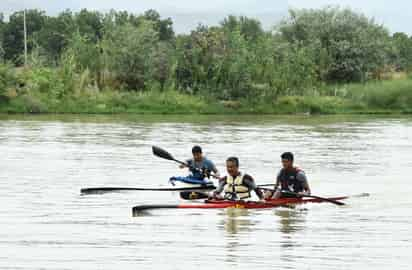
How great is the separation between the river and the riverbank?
52.1 ft

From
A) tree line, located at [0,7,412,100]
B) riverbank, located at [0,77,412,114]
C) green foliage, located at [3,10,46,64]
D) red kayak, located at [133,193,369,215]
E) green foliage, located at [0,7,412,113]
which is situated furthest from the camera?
green foliage, located at [3,10,46,64]

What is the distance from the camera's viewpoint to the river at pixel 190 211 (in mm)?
13477

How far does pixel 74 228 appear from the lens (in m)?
16.0

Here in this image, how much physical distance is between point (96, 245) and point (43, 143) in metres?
20.6

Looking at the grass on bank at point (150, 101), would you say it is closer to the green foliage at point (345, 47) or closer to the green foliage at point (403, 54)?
the green foliage at point (345, 47)

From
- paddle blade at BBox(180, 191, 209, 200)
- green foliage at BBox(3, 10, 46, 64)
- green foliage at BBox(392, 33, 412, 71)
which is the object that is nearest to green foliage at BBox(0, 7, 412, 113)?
green foliage at BBox(392, 33, 412, 71)

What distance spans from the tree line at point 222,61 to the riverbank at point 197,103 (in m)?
0.62

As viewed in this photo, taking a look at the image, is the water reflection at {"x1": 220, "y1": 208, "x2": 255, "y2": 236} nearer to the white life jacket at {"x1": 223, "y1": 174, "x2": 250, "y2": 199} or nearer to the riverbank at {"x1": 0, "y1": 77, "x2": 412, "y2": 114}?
the white life jacket at {"x1": 223, "y1": 174, "x2": 250, "y2": 199}

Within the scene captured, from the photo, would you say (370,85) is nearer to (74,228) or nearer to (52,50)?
(52,50)

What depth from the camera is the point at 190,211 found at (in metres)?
17.5

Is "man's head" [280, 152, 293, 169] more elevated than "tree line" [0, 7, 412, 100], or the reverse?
"tree line" [0, 7, 412, 100]

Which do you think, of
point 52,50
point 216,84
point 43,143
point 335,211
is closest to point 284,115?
point 216,84

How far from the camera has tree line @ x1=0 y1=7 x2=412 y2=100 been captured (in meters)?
58.0

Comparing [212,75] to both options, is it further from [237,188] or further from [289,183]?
[237,188]
